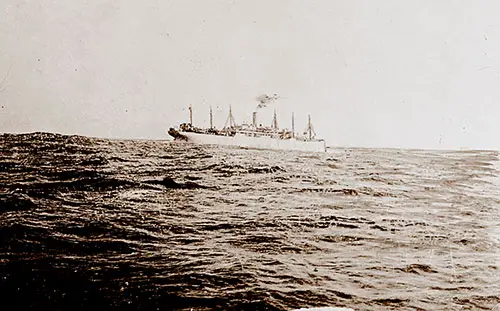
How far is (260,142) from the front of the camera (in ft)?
7.78

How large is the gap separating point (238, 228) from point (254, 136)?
47cm

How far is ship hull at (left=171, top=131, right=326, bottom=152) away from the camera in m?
2.29

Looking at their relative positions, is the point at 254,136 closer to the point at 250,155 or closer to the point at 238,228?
the point at 250,155

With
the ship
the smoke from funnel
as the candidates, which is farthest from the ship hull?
the smoke from funnel

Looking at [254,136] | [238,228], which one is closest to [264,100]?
[254,136]

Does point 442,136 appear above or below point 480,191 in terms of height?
above

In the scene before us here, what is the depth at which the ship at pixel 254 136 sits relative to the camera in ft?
7.39

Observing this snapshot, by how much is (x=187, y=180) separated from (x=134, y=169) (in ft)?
0.76

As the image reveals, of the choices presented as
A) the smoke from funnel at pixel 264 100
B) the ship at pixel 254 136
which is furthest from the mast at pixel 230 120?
the smoke from funnel at pixel 264 100


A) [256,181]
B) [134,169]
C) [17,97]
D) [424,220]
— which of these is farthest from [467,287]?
[17,97]

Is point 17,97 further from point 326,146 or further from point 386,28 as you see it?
point 386,28

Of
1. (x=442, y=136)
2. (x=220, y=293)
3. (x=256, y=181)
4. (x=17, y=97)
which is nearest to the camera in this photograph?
(x=220, y=293)

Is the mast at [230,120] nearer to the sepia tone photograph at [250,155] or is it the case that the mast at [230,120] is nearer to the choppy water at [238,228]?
the sepia tone photograph at [250,155]

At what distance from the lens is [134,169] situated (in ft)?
7.04
